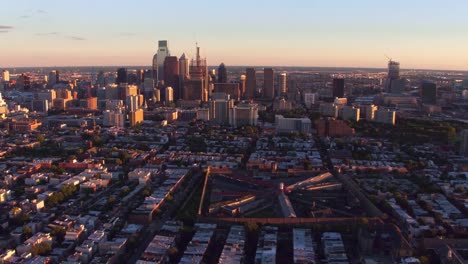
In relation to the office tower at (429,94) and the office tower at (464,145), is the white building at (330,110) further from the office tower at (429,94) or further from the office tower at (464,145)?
the office tower at (464,145)

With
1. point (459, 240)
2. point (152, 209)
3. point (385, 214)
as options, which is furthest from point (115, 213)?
point (459, 240)

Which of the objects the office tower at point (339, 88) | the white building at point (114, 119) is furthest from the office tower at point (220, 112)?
the office tower at point (339, 88)

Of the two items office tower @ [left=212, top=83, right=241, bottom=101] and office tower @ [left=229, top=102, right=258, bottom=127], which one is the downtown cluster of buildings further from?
office tower @ [left=212, top=83, right=241, bottom=101]

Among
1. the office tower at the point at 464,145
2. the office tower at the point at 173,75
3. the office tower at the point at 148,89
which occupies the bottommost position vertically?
the office tower at the point at 464,145

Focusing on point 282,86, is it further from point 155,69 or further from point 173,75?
point 155,69

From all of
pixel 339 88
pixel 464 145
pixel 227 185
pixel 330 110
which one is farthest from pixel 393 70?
pixel 227 185

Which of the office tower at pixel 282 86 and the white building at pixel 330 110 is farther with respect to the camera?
the office tower at pixel 282 86

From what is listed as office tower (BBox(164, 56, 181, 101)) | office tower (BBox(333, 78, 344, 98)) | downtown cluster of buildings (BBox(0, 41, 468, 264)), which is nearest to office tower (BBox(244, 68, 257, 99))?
office tower (BBox(164, 56, 181, 101))

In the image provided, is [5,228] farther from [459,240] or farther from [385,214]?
[459,240]
